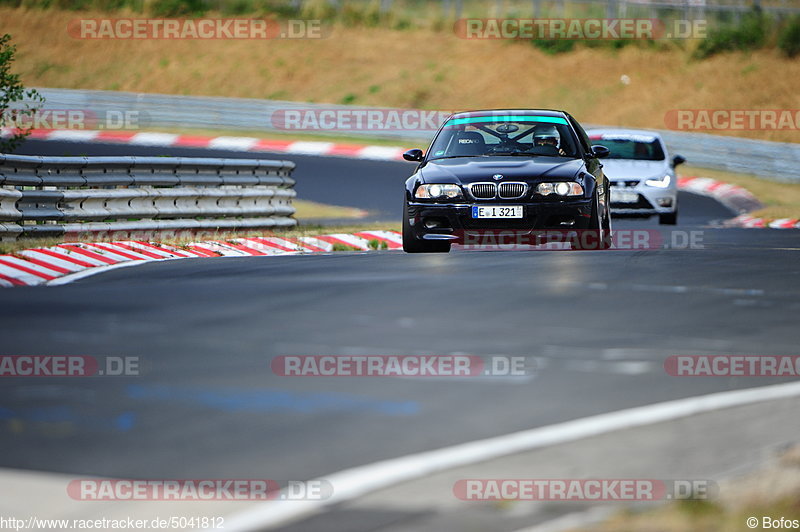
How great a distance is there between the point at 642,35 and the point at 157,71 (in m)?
17.6

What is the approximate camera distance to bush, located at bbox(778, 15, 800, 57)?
4519cm

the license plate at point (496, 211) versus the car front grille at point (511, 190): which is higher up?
the car front grille at point (511, 190)

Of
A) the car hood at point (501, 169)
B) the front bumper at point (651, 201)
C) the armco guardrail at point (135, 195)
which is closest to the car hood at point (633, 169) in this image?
the front bumper at point (651, 201)

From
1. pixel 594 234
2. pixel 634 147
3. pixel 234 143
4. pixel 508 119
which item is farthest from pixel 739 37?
pixel 594 234

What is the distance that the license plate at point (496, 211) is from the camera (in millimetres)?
13922

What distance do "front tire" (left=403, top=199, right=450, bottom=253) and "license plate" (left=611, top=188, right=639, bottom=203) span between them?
297 inches

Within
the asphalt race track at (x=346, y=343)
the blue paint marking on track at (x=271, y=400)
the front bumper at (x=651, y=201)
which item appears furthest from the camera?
the front bumper at (x=651, y=201)

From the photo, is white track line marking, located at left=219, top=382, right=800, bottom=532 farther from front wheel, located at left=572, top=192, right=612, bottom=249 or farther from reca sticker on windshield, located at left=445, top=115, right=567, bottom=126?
reca sticker on windshield, located at left=445, top=115, right=567, bottom=126

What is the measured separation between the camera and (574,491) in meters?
5.16

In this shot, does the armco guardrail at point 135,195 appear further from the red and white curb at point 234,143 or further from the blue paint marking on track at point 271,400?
the red and white curb at point 234,143

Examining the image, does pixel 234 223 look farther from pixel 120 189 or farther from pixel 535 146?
pixel 535 146

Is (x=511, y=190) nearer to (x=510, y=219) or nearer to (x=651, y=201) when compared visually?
(x=510, y=219)

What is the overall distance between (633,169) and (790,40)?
2539 cm

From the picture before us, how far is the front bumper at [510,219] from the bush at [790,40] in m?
33.5
